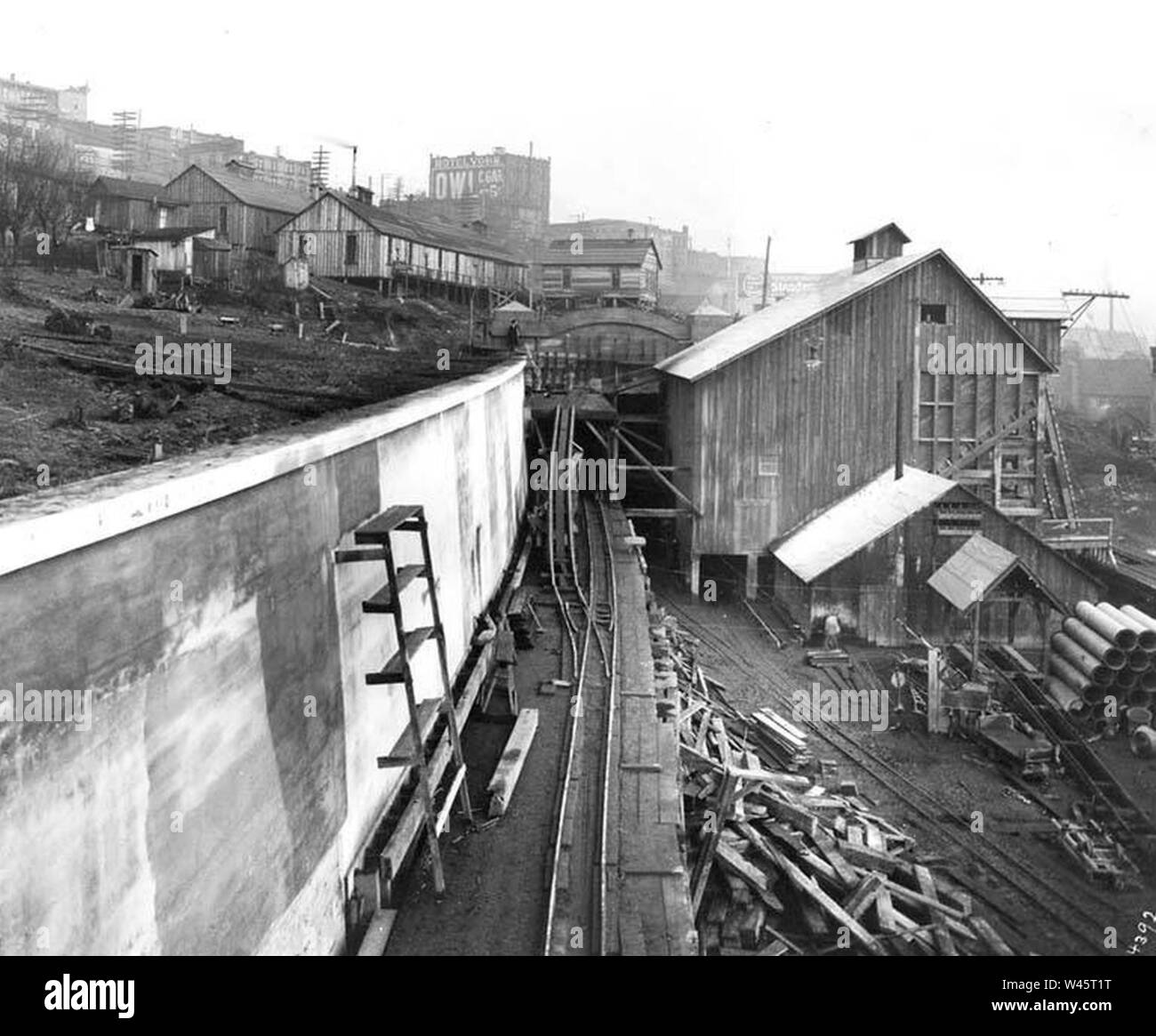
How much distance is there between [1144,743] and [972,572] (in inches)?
164

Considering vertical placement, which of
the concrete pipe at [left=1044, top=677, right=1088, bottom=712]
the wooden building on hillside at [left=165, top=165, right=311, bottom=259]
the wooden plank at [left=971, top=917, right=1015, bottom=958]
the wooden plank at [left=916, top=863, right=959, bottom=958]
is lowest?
the wooden plank at [left=971, top=917, right=1015, bottom=958]

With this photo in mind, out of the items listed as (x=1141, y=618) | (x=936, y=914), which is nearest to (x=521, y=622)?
(x=936, y=914)

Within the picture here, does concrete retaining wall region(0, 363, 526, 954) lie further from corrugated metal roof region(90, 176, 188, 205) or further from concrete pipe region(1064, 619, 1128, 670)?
corrugated metal roof region(90, 176, 188, 205)

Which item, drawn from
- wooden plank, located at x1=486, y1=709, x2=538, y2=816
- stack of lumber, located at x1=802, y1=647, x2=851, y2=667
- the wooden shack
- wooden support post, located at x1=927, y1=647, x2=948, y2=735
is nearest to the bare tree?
the wooden shack

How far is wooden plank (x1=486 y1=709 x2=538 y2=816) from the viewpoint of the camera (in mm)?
8820

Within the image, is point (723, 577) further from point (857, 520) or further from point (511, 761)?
point (511, 761)

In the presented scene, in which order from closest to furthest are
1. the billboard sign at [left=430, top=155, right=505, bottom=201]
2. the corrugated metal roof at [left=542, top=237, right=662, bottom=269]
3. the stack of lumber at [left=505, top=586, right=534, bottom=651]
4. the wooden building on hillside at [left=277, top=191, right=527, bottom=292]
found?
the stack of lumber at [left=505, top=586, right=534, bottom=651] < the wooden building on hillside at [left=277, top=191, right=527, bottom=292] < the corrugated metal roof at [left=542, top=237, right=662, bottom=269] < the billboard sign at [left=430, top=155, right=505, bottom=201]

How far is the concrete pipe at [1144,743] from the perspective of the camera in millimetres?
15414

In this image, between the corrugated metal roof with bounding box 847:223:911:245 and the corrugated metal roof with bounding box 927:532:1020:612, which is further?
the corrugated metal roof with bounding box 847:223:911:245

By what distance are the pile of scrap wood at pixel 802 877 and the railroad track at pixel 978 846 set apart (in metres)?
0.90

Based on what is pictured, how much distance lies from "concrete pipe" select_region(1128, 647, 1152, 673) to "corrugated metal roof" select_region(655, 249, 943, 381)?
9673 mm

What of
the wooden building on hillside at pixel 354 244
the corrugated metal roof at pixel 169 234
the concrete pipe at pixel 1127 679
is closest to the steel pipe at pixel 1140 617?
the concrete pipe at pixel 1127 679

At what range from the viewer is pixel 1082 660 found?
55.9 feet

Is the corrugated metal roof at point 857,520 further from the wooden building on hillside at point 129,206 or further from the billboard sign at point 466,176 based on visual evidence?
the billboard sign at point 466,176
